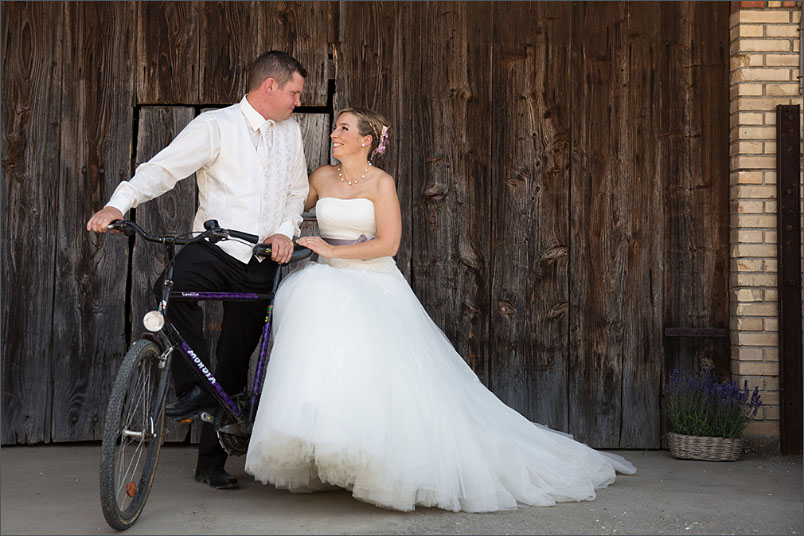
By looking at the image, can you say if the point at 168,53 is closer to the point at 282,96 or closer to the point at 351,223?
the point at 282,96

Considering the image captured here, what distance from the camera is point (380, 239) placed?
389 cm

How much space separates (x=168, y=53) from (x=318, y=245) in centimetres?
183

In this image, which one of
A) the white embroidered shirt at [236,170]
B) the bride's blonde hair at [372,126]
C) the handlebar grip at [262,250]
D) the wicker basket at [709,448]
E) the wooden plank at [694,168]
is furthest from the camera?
the wooden plank at [694,168]

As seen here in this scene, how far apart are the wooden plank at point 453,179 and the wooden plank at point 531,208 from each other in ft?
0.27

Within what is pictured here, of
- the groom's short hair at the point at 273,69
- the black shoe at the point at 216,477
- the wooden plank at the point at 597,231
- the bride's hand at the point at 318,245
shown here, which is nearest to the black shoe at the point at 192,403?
the black shoe at the point at 216,477

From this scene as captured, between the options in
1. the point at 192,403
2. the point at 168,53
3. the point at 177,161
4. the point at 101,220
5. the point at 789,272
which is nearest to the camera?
the point at 101,220

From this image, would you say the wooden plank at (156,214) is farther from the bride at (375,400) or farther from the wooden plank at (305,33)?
the bride at (375,400)

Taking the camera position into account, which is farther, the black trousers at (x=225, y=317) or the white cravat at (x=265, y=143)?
the white cravat at (x=265, y=143)

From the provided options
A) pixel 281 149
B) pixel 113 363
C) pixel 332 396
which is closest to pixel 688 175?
pixel 281 149

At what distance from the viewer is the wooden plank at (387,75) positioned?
479cm

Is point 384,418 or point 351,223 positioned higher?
point 351,223

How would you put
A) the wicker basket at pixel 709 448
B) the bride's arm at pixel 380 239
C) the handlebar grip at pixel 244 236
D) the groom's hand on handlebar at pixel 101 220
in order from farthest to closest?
the wicker basket at pixel 709 448 < the bride's arm at pixel 380 239 < the handlebar grip at pixel 244 236 < the groom's hand on handlebar at pixel 101 220

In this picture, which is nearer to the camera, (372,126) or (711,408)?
(372,126)

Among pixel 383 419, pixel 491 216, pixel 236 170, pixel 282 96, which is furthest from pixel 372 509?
pixel 491 216
